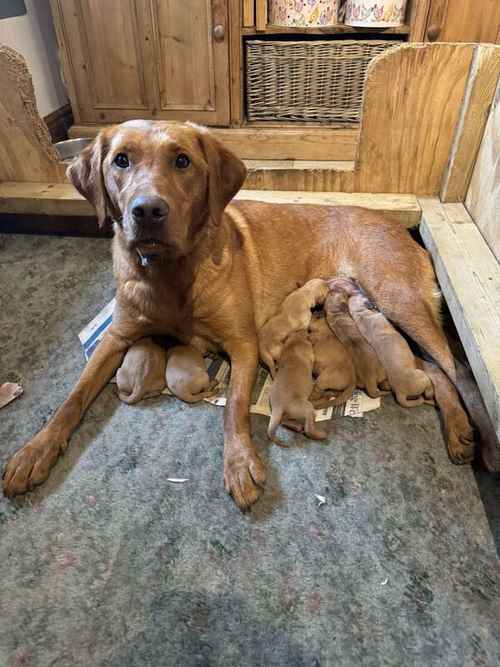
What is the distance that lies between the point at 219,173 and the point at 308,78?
91.1 inches

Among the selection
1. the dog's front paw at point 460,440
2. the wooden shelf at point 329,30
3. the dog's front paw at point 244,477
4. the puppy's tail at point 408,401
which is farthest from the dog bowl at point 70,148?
the dog's front paw at point 460,440

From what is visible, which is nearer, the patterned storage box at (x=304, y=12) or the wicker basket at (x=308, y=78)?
the patterned storage box at (x=304, y=12)

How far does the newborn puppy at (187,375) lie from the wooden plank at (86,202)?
121cm

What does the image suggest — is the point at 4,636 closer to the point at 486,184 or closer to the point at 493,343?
the point at 493,343

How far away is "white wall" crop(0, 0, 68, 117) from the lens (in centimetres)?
356

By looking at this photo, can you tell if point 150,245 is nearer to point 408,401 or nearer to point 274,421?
point 274,421

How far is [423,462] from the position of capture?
5.75 feet

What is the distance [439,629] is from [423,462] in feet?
1.92

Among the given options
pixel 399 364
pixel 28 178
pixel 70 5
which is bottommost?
pixel 399 364

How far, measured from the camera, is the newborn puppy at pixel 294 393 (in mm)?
1761

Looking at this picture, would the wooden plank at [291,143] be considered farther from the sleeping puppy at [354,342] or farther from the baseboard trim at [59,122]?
the sleeping puppy at [354,342]

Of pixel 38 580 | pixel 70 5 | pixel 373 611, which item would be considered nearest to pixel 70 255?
pixel 70 5

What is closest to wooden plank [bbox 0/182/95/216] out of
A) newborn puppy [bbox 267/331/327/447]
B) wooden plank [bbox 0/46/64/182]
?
wooden plank [bbox 0/46/64/182]

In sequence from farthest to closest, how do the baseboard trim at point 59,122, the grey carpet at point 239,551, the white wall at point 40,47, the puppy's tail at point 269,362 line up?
the baseboard trim at point 59,122
the white wall at point 40,47
the puppy's tail at point 269,362
the grey carpet at point 239,551
